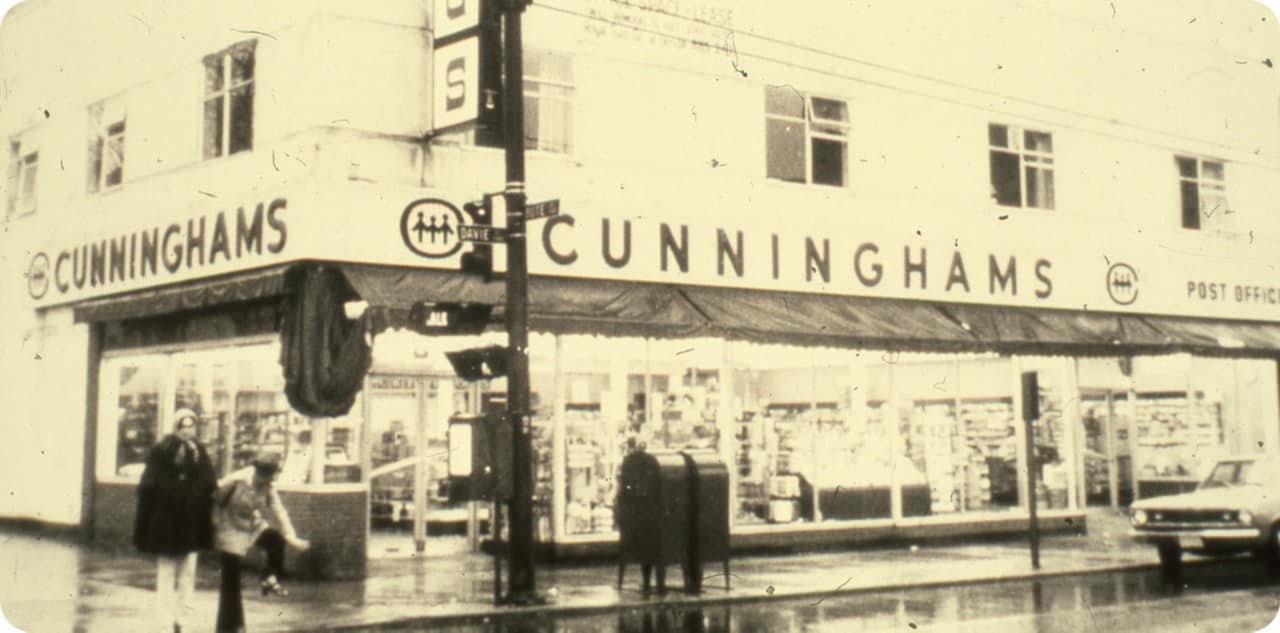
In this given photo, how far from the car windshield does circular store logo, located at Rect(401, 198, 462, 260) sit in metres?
10.4

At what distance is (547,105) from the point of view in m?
16.6

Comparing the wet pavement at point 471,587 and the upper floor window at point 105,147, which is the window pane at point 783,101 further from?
the upper floor window at point 105,147

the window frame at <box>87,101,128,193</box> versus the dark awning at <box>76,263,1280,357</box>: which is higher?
the window frame at <box>87,101,128,193</box>

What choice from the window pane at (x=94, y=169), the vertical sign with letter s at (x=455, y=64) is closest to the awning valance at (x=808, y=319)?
the vertical sign with letter s at (x=455, y=64)

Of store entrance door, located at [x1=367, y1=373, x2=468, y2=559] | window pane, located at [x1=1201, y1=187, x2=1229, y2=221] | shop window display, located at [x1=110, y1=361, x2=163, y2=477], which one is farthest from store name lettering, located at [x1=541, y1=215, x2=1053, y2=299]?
shop window display, located at [x1=110, y1=361, x2=163, y2=477]

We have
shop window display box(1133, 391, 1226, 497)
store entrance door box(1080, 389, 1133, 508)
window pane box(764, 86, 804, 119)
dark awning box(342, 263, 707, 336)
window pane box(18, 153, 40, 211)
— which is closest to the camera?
dark awning box(342, 263, 707, 336)

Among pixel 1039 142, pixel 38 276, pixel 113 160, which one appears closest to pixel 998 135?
pixel 1039 142

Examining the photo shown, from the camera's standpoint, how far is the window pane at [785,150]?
60.5ft

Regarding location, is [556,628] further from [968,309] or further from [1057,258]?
[1057,258]

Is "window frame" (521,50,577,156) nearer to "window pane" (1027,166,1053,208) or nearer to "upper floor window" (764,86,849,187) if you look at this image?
"upper floor window" (764,86,849,187)

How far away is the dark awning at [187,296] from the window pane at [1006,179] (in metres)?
11.5

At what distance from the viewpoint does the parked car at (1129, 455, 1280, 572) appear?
1582 centimetres

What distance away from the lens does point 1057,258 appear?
69.4 feet

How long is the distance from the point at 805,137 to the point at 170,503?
35.5 feet
